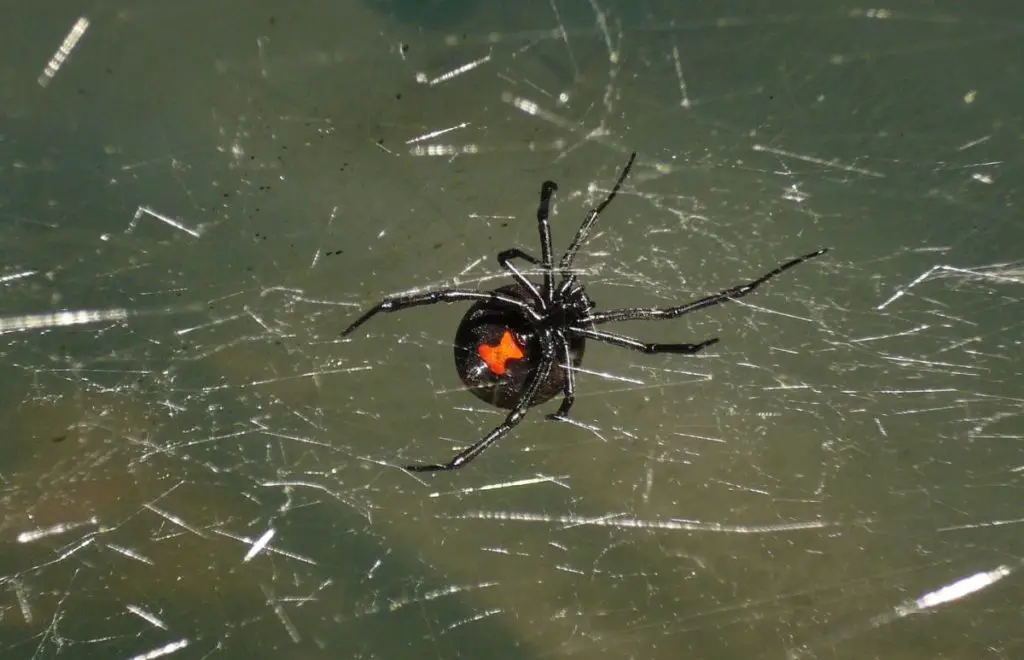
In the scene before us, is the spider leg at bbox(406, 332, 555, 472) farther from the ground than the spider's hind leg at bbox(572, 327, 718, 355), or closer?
closer

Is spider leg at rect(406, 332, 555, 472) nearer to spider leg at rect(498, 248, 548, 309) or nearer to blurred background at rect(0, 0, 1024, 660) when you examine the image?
spider leg at rect(498, 248, 548, 309)

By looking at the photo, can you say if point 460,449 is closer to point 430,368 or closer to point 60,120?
point 430,368

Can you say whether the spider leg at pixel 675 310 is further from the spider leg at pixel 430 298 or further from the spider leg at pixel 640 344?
the spider leg at pixel 430 298

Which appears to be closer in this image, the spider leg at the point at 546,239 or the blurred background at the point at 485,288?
the spider leg at the point at 546,239

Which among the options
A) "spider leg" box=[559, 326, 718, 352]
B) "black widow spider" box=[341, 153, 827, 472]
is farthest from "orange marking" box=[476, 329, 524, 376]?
"spider leg" box=[559, 326, 718, 352]

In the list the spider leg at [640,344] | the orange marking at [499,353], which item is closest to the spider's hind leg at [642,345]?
the spider leg at [640,344]

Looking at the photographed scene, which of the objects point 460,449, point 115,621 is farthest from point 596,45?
point 115,621

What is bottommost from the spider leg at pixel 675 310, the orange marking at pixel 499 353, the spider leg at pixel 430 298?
the orange marking at pixel 499 353
